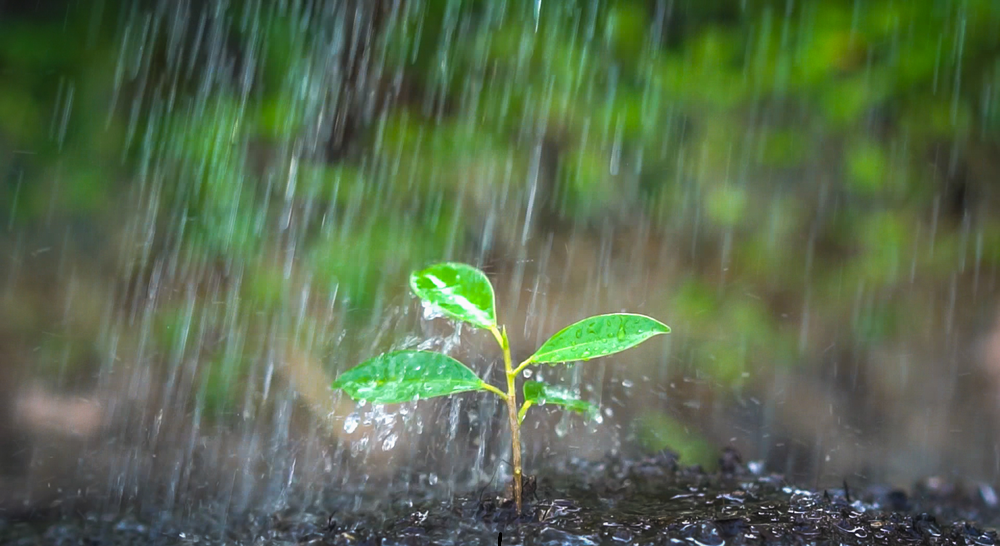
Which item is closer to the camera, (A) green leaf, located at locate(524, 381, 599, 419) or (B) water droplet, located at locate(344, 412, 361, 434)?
(A) green leaf, located at locate(524, 381, 599, 419)

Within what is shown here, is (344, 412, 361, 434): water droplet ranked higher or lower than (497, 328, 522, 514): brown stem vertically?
lower

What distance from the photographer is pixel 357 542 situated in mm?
704

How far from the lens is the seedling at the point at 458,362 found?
26.9 inches

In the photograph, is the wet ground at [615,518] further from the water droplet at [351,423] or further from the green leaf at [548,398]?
the water droplet at [351,423]

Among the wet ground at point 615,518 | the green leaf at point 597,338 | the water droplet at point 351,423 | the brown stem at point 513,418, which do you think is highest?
the green leaf at point 597,338

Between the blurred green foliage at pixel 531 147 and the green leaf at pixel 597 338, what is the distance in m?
0.96

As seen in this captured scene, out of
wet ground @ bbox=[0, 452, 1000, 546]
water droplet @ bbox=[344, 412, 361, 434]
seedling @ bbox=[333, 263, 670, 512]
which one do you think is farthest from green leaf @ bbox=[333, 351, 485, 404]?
water droplet @ bbox=[344, 412, 361, 434]

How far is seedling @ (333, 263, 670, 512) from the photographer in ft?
2.24

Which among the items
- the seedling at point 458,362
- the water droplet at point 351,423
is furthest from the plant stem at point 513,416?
the water droplet at point 351,423

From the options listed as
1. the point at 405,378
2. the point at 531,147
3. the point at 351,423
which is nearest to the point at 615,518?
the point at 405,378

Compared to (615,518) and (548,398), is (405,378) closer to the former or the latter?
(548,398)

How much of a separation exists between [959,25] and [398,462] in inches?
57.6

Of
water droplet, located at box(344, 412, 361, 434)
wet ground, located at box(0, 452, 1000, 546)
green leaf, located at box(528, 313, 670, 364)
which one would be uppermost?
green leaf, located at box(528, 313, 670, 364)

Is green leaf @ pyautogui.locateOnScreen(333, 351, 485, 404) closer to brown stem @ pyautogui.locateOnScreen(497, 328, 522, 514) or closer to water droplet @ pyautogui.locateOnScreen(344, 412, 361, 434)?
brown stem @ pyautogui.locateOnScreen(497, 328, 522, 514)
